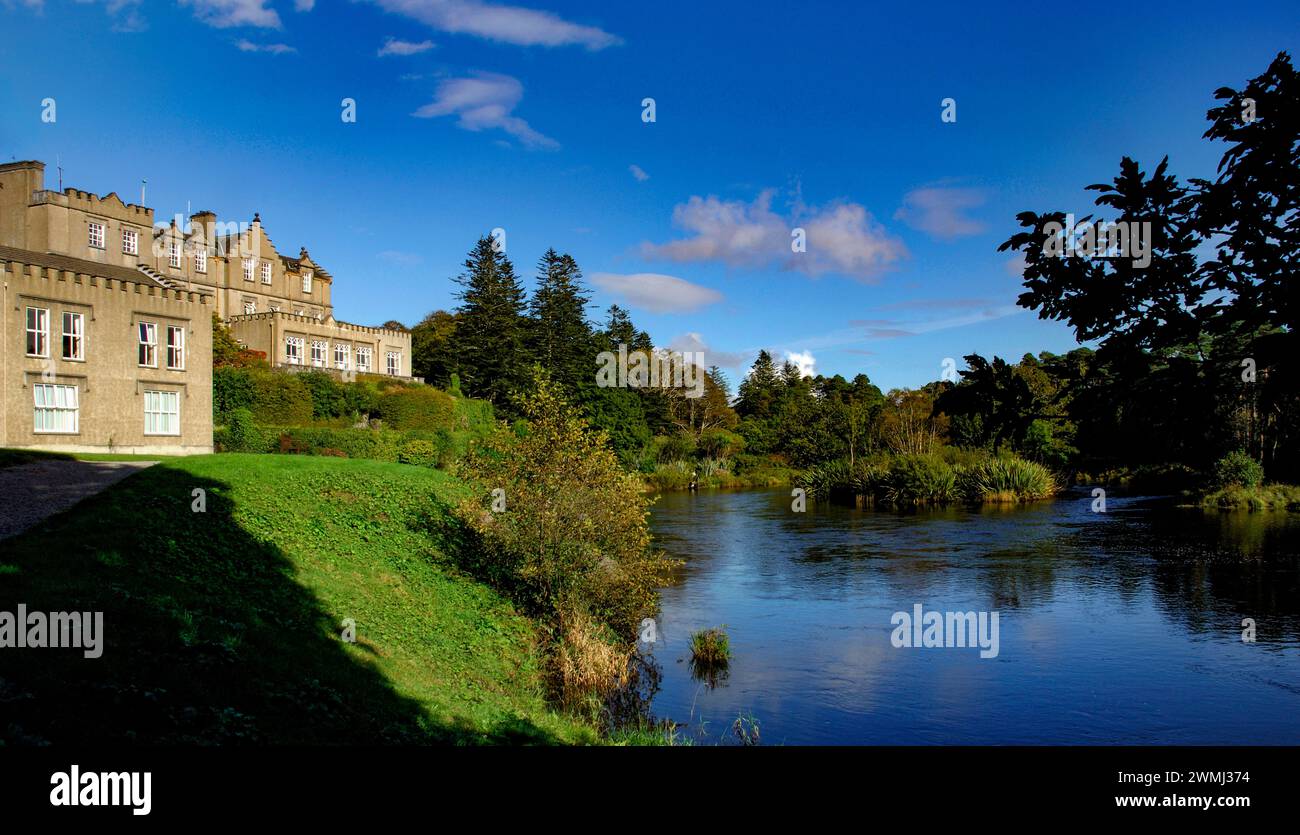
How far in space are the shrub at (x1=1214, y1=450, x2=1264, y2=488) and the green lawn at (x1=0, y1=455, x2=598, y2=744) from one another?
39.0 metres

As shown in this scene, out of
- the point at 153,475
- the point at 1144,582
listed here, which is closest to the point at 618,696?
the point at 153,475

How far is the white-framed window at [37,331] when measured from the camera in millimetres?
32375

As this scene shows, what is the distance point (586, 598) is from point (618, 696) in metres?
3.62

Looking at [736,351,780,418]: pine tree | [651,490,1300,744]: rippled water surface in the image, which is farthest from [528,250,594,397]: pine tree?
[651,490,1300,744]: rippled water surface

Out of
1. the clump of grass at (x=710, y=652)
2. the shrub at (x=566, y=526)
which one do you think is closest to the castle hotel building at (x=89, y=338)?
the shrub at (x=566, y=526)

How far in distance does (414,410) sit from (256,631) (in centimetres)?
4449

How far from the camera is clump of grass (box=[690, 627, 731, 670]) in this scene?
18.0 meters

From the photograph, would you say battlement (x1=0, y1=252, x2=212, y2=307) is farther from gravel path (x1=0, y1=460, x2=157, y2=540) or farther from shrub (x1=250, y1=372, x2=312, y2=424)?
shrub (x1=250, y1=372, x2=312, y2=424)

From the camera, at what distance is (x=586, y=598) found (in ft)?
62.1

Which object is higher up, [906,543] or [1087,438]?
[1087,438]

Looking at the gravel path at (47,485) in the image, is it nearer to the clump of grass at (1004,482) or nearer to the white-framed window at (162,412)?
the white-framed window at (162,412)

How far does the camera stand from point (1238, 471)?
1658 inches

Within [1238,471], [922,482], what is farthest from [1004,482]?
[1238,471]
